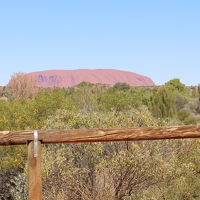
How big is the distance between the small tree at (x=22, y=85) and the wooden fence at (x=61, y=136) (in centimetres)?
3744

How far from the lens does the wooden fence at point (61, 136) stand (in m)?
2.49

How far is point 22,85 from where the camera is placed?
40000 mm

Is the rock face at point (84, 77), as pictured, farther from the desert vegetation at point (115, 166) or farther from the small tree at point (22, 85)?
the desert vegetation at point (115, 166)

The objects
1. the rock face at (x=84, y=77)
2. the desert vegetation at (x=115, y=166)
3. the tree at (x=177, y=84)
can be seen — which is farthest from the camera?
the rock face at (x=84, y=77)

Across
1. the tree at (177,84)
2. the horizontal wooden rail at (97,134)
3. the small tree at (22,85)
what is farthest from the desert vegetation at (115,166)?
the tree at (177,84)

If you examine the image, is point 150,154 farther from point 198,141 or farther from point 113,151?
point 198,141

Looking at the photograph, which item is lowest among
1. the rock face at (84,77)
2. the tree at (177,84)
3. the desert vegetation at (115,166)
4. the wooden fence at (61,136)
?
the desert vegetation at (115,166)

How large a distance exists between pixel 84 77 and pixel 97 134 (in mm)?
169029

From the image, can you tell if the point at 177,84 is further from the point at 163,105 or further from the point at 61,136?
the point at 61,136

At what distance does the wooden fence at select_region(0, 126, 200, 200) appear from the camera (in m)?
2.49

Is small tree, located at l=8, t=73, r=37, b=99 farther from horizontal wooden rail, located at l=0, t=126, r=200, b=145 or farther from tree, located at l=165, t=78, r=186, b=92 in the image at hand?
horizontal wooden rail, located at l=0, t=126, r=200, b=145

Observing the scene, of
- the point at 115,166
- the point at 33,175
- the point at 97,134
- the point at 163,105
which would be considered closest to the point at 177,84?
the point at 163,105

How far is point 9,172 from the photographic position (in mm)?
11805

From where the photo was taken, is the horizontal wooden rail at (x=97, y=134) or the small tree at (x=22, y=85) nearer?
the horizontal wooden rail at (x=97, y=134)
